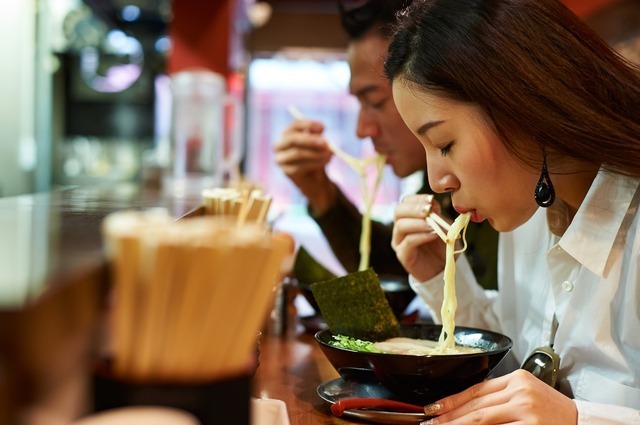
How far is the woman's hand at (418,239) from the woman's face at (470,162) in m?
0.25

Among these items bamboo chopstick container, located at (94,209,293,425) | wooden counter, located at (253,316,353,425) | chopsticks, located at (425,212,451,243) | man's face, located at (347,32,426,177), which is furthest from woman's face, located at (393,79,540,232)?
man's face, located at (347,32,426,177)

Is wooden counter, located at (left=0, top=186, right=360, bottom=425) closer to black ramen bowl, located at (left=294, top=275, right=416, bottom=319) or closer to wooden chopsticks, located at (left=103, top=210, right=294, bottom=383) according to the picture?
wooden chopsticks, located at (left=103, top=210, right=294, bottom=383)

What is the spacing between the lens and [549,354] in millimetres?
1514

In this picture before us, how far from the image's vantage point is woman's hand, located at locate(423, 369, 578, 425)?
1.17 m

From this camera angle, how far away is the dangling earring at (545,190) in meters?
1.48

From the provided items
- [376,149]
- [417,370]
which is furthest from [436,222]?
[376,149]

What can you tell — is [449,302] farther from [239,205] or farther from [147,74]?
[147,74]

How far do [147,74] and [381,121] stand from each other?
5996mm

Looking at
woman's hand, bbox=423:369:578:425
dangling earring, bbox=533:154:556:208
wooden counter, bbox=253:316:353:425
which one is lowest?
wooden counter, bbox=253:316:353:425

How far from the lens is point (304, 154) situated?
2.80m

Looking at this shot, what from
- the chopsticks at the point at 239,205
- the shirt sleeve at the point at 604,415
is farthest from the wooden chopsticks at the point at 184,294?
the shirt sleeve at the point at 604,415

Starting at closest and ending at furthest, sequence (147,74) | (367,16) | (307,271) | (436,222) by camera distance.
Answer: (436,222) < (307,271) < (367,16) < (147,74)

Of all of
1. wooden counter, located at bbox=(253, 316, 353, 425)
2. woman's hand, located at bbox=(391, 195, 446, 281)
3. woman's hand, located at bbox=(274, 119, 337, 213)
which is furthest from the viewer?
woman's hand, located at bbox=(274, 119, 337, 213)

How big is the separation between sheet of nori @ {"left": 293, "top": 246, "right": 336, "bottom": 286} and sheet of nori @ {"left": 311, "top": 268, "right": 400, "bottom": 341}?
2.21ft
